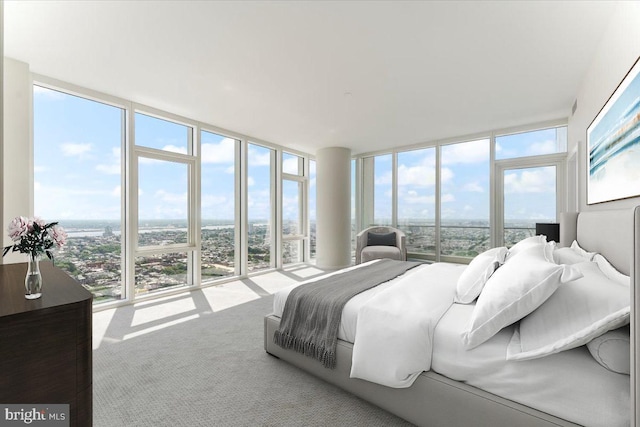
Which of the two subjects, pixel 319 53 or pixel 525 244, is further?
pixel 319 53

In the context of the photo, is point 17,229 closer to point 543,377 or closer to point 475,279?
point 543,377

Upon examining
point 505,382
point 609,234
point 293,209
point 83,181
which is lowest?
point 505,382

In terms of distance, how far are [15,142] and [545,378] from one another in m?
4.48

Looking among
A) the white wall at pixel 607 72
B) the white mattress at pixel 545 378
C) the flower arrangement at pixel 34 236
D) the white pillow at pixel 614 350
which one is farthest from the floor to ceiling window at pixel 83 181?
the white wall at pixel 607 72

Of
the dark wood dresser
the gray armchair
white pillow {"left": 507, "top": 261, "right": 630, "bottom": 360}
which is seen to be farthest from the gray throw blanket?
the gray armchair

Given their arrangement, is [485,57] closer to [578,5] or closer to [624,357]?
[578,5]

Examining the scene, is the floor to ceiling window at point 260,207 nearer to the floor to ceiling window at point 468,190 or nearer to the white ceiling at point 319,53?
the white ceiling at point 319,53

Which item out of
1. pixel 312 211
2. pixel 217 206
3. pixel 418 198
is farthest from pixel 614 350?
pixel 312 211

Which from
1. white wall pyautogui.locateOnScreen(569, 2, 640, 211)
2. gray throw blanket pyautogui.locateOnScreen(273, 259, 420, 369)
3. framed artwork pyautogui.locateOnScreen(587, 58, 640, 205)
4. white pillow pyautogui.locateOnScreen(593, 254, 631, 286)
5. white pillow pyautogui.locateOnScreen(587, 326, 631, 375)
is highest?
white wall pyautogui.locateOnScreen(569, 2, 640, 211)

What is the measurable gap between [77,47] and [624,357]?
4242 millimetres

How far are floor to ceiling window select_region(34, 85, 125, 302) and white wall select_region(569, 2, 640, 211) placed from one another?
504 cm

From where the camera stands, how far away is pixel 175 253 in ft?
14.3

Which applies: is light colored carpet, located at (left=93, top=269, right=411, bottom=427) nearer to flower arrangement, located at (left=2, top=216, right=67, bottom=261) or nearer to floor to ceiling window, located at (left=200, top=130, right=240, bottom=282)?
flower arrangement, located at (left=2, top=216, right=67, bottom=261)

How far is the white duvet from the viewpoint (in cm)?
150
